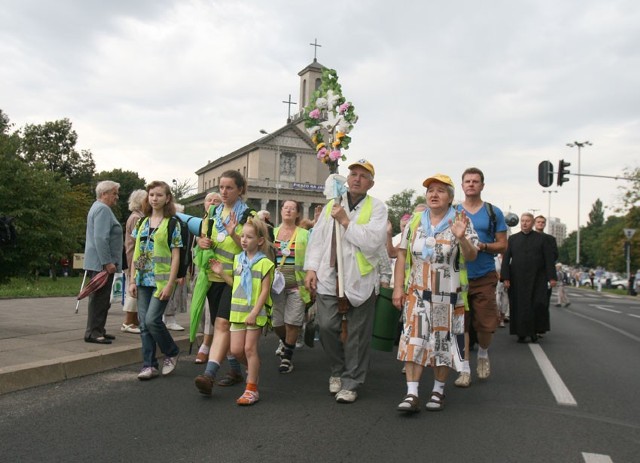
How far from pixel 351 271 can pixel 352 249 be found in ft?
0.68

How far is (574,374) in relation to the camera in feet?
23.5

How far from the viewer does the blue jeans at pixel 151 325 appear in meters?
6.20

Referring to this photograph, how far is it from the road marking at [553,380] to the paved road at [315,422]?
4cm

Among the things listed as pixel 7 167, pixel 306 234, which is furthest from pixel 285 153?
pixel 306 234

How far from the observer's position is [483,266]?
6.68m

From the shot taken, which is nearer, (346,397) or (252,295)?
(346,397)

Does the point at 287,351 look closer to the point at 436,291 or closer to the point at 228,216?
the point at 228,216

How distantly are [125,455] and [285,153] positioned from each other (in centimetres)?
9357

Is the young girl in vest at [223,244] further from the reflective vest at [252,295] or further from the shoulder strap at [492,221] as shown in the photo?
the shoulder strap at [492,221]

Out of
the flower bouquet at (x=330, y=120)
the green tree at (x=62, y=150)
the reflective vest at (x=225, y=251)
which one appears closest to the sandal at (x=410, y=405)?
the reflective vest at (x=225, y=251)

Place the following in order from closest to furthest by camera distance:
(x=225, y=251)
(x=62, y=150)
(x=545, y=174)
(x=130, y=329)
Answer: (x=225, y=251) < (x=130, y=329) < (x=545, y=174) < (x=62, y=150)

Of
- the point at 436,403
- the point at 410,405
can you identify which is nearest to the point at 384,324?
the point at 436,403

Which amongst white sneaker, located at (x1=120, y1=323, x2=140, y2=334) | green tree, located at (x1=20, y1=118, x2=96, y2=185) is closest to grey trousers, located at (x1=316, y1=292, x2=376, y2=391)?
white sneaker, located at (x1=120, y1=323, x2=140, y2=334)

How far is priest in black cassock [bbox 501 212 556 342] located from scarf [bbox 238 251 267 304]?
213 inches
